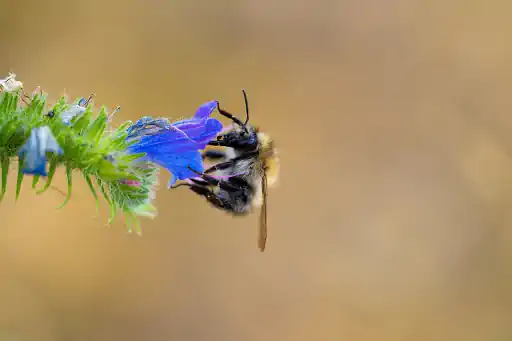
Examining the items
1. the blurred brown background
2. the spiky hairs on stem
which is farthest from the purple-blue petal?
the blurred brown background

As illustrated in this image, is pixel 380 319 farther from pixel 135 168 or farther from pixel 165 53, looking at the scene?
pixel 135 168

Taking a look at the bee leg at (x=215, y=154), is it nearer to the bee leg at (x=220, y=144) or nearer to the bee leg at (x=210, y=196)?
the bee leg at (x=220, y=144)

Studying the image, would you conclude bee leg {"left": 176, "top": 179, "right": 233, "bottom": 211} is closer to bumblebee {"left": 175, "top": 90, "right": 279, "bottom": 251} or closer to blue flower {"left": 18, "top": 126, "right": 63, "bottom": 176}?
bumblebee {"left": 175, "top": 90, "right": 279, "bottom": 251}

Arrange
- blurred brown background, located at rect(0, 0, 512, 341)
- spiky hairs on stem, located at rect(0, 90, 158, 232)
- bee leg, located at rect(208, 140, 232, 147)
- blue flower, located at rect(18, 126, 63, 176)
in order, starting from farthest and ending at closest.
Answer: blurred brown background, located at rect(0, 0, 512, 341)
bee leg, located at rect(208, 140, 232, 147)
spiky hairs on stem, located at rect(0, 90, 158, 232)
blue flower, located at rect(18, 126, 63, 176)

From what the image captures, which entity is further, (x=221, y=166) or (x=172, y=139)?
(x=221, y=166)

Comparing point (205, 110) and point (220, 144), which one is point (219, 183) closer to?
point (220, 144)

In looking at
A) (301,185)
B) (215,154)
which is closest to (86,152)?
(215,154)
